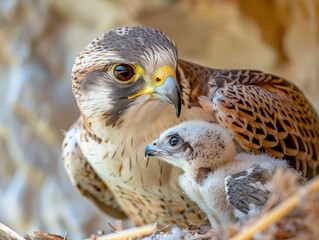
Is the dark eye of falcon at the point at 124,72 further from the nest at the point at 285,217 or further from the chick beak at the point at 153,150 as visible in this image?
the nest at the point at 285,217

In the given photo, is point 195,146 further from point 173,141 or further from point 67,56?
point 67,56

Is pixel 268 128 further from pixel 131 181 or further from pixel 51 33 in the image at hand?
pixel 51 33

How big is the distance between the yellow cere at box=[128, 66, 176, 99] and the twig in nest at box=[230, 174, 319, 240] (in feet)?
2.30

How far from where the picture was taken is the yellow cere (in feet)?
6.21

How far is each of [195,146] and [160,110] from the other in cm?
28

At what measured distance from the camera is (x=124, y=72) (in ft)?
6.44

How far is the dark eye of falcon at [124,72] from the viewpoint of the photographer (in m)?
Answer: 1.96

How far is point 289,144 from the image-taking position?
212cm

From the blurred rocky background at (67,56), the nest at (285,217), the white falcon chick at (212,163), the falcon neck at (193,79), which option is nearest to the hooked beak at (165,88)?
the white falcon chick at (212,163)

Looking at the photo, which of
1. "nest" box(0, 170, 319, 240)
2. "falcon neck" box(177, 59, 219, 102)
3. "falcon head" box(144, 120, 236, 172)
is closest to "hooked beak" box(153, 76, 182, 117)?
"falcon head" box(144, 120, 236, 172)

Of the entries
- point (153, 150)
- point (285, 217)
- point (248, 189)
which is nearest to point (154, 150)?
point (153, 150)

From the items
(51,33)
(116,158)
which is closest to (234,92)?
(116,158)

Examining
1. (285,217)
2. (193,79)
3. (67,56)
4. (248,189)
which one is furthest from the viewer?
(67,56)

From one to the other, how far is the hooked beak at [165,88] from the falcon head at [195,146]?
0.09 metres
